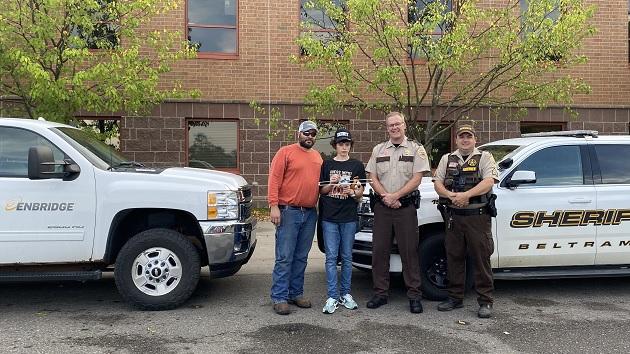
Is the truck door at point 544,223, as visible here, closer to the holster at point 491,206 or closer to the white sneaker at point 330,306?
the holster at point 491,206

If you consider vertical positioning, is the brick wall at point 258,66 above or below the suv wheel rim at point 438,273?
above

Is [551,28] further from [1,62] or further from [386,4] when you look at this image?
[1,62]

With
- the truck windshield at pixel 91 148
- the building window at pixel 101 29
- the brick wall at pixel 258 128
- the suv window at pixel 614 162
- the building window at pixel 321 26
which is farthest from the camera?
the brick wall at pixel 258 128

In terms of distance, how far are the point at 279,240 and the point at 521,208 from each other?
2497 mm

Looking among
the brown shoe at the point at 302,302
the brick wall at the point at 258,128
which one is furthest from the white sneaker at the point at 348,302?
the brick wall at the point at 258,128

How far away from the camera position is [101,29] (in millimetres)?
9664

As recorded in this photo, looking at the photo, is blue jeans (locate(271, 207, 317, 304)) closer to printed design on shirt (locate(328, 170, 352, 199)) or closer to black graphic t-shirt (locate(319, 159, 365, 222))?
black graphic t-shirt (locate(319, 159, 365, 222))

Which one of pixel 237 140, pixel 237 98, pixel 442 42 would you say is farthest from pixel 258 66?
pixel 442 42

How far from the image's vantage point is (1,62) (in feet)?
27.5

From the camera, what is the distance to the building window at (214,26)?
1289cm

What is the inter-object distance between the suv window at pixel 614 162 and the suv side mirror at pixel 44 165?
213 inches

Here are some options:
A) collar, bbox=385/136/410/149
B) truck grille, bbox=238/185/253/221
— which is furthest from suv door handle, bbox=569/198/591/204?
truck grille, bbox=238/185/253/221

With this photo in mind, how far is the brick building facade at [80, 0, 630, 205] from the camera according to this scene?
12.6 meters

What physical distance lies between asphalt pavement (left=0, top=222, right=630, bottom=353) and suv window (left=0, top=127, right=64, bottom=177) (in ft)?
4.61
